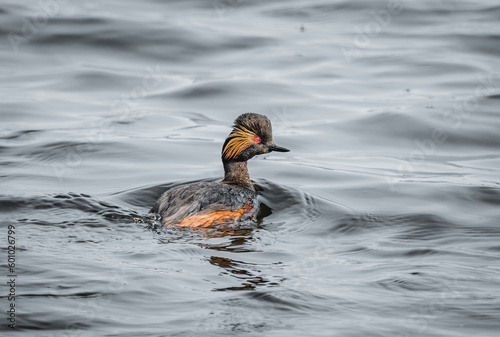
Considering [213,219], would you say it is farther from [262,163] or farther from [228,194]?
[262,163]

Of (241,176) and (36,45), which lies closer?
(241,176)

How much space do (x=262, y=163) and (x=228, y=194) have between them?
10.7ft

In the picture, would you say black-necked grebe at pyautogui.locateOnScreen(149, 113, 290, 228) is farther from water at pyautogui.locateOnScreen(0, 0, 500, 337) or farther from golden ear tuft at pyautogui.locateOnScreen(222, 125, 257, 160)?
water at pyautogui.locateOnScreen(0, 0, 500, 337)

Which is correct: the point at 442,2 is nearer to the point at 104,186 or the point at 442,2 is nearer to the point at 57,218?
the point at 104,186

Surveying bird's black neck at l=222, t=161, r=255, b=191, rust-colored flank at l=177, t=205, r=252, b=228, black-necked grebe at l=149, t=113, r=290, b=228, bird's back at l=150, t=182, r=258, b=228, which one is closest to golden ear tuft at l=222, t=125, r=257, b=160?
black-necked grebe at l=149, t=113, r=290, b=228

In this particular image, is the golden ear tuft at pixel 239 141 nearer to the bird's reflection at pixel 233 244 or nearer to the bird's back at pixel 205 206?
the bird's back at pixel 205 206

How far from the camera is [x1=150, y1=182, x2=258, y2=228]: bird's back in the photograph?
8.77m

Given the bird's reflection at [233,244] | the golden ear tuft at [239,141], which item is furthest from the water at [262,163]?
the golden ear tuft at [239,141]

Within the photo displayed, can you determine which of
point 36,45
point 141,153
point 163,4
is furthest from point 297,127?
point 163,4

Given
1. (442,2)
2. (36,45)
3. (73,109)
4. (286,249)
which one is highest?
(442,2)

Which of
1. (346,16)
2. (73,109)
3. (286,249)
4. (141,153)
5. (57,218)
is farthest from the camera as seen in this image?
(346,16)

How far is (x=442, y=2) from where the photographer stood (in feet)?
79.1

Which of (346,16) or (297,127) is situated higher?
(346,16)

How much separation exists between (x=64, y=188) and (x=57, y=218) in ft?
5.25
